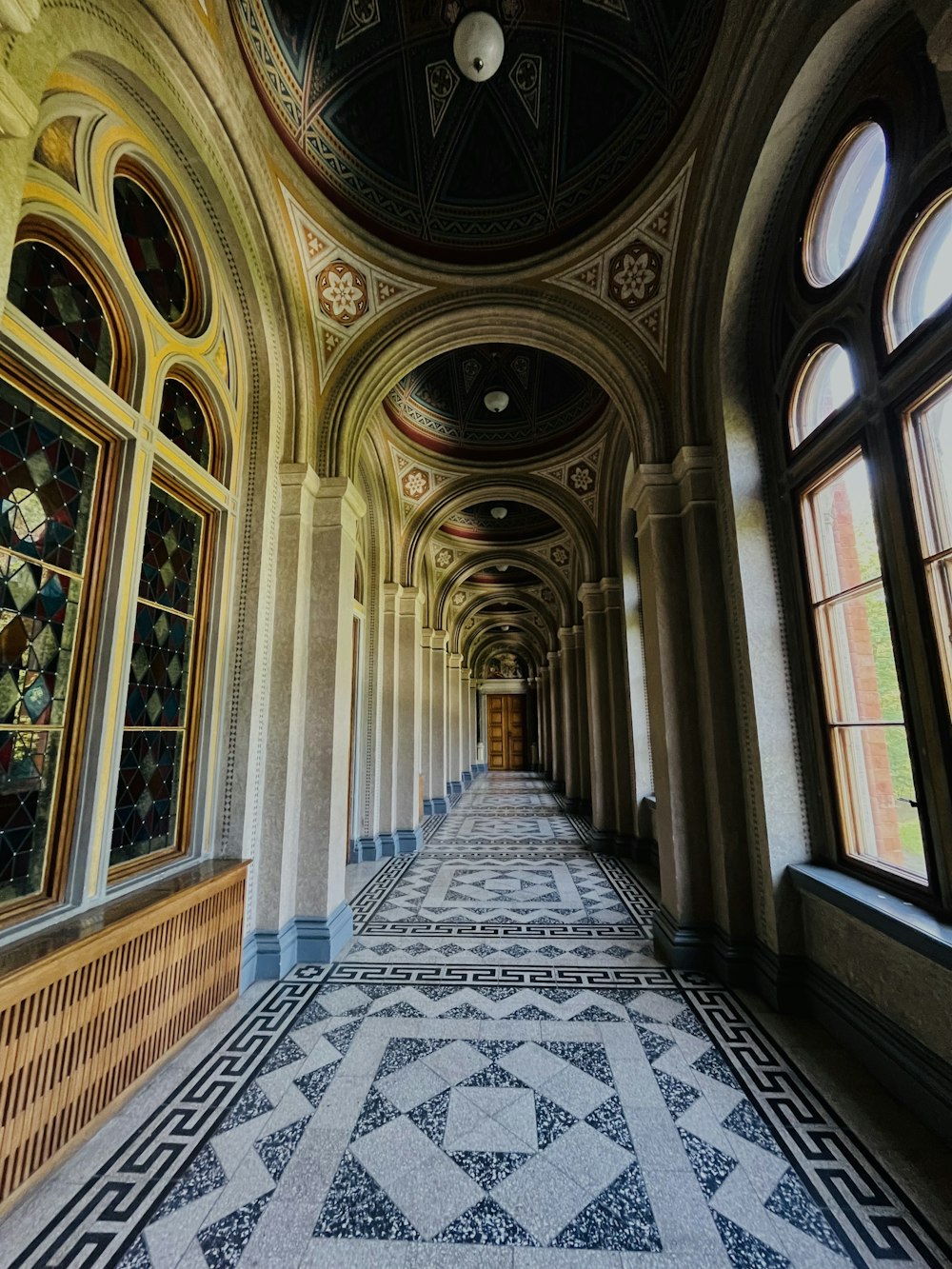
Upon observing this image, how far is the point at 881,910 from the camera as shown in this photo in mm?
2332

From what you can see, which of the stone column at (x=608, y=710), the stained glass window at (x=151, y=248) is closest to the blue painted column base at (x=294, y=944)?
the stained glass window at (x=151, y=248)

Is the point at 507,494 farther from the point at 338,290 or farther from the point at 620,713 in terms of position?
the point at 338,290

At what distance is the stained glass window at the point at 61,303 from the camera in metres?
2.17

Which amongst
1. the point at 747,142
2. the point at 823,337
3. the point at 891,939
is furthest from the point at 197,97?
the point at 891,939

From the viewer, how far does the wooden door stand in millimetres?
23562

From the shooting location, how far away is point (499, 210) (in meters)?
4.23

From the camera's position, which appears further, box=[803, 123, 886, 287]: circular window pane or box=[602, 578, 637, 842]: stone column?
box=[602, 578, 637, 842]: stone column

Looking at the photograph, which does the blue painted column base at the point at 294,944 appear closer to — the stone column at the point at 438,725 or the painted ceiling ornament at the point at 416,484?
the painted ceiling ornament at the point at 416,484

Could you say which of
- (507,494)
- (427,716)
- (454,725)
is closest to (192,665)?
(507,494)

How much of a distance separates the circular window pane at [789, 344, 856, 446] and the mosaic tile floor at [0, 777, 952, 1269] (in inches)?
134

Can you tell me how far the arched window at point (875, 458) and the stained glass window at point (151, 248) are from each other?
3.77 meters

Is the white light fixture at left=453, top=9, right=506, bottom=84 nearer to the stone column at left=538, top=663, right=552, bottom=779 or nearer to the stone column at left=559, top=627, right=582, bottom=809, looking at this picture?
the stone column at left=559, top=627, right=582, bottom=809

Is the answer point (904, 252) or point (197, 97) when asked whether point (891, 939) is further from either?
point (197, 97)

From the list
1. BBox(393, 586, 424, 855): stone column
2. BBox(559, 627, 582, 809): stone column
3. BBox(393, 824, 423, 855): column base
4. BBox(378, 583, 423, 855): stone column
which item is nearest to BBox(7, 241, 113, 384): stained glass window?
BBox(378, 583, 423, 855): stone column
